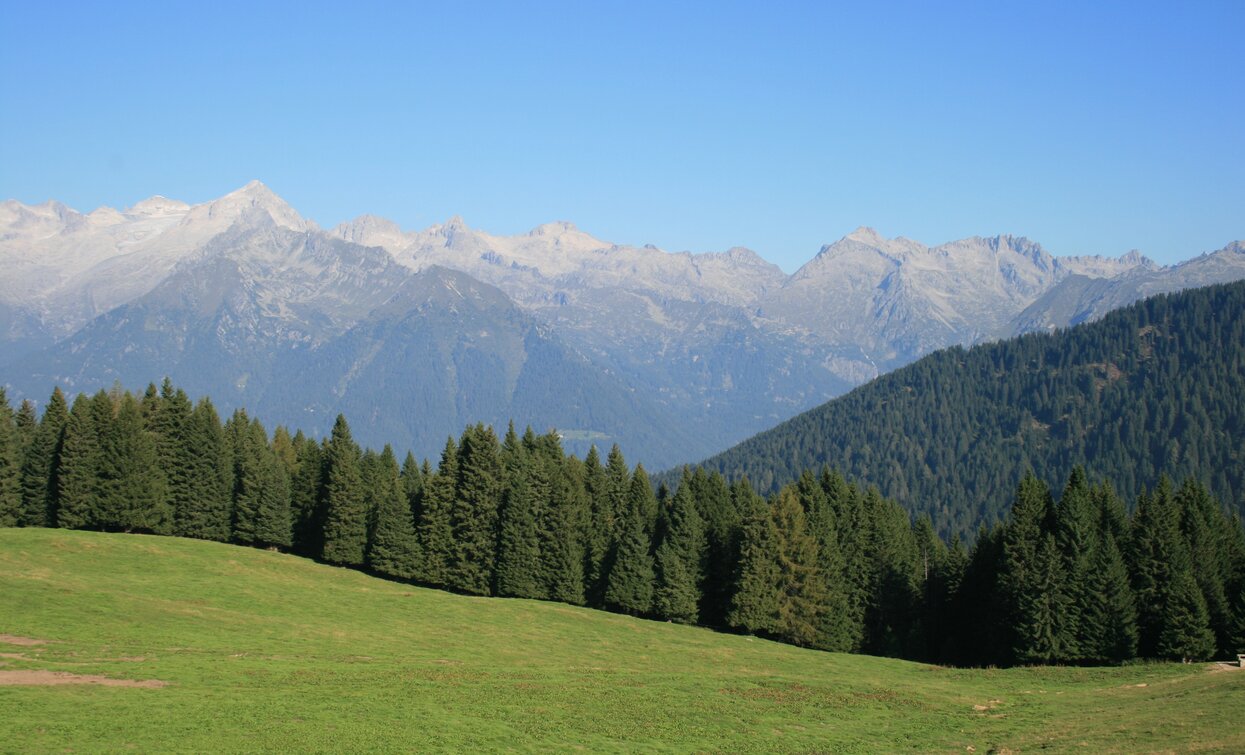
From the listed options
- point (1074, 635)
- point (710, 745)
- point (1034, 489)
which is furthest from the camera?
point (1034, 489)

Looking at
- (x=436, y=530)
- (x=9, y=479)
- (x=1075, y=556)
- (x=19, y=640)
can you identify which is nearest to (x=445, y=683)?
(x=19, y=640)

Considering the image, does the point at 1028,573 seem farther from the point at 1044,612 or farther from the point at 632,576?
the point at 632,576

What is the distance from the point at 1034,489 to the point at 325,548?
2602 inches

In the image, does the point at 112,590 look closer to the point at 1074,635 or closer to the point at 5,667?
the point at 5,667

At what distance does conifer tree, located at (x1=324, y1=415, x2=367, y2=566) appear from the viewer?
10583cm

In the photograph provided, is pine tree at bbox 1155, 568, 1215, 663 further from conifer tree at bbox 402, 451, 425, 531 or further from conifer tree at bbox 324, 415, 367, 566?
conifer tree at bbox 324, 415, 367, 566

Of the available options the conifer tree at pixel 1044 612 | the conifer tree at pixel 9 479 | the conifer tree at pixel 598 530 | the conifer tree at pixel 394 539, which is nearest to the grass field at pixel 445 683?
the conifer tree at pixel 1044 612

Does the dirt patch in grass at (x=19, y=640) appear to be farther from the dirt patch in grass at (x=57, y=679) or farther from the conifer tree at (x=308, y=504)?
the conifer tree at (x=308, y=504)

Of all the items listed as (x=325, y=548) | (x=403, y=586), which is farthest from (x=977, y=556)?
(x=325, y=548)

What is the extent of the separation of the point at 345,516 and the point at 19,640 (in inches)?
2035

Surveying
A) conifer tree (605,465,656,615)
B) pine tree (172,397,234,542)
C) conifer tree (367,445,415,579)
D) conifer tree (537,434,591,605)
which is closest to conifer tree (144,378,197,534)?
pine tree (172,397,234,542)

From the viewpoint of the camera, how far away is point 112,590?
7069 centimetres

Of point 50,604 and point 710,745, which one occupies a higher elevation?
point 50,604

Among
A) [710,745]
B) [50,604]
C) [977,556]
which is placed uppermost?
[977,556]
